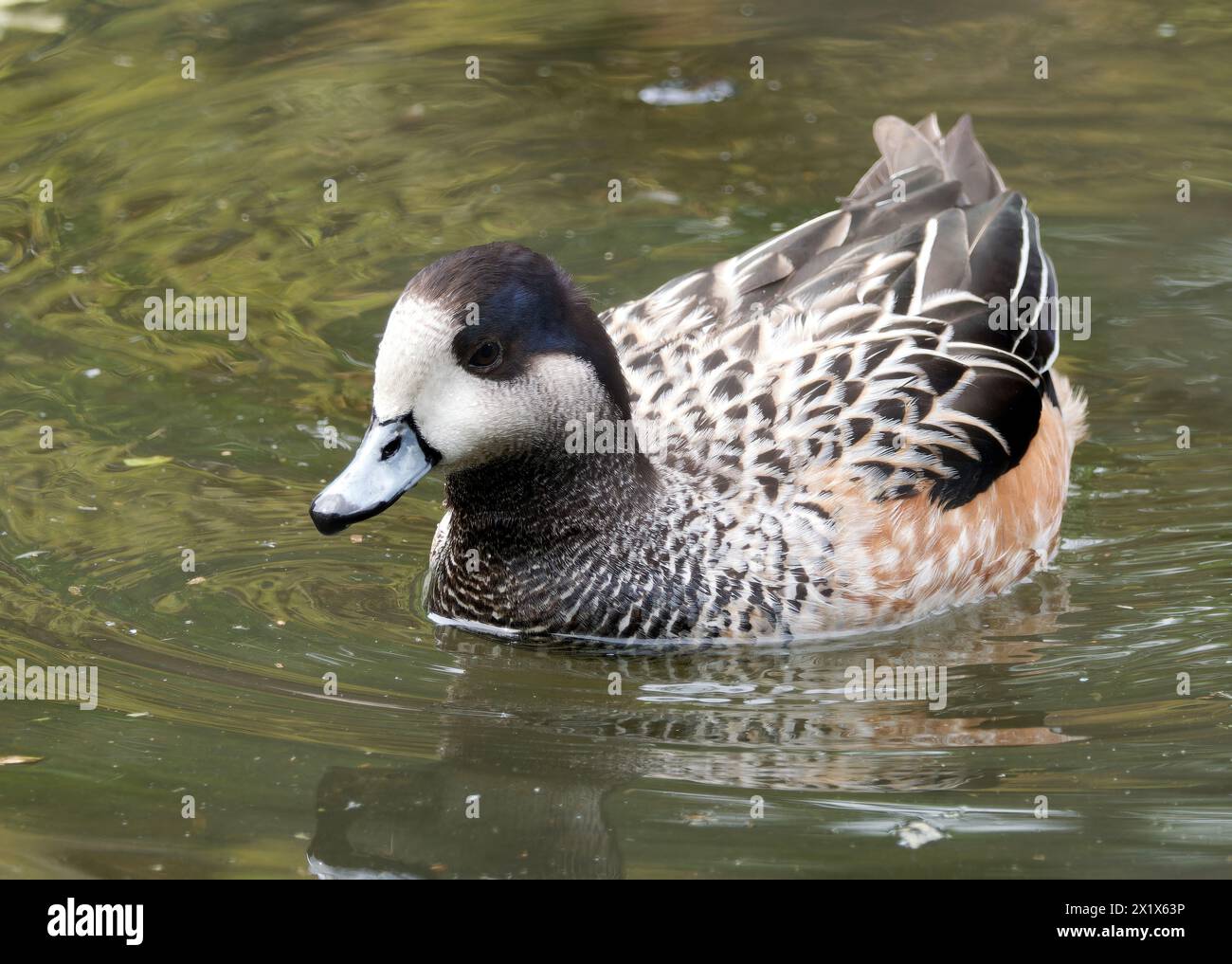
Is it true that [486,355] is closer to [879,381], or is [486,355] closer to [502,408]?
[502,408]

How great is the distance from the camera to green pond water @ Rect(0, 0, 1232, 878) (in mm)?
6438

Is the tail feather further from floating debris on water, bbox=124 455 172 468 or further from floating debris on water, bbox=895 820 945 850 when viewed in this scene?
floating debris on water, bbox=895 820 945 850

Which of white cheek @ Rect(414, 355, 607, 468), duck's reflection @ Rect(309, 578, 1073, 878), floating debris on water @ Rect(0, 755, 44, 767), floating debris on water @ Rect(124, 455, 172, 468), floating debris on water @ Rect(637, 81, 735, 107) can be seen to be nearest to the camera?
duck's reflection @ Rect(309, 578, 1073, 878)

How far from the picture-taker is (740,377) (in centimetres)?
811

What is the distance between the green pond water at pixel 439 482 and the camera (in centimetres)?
644

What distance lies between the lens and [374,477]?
6.93m

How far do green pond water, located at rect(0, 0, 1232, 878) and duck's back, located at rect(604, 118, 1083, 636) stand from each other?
1.39ft

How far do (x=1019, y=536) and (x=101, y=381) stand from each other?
466 cm

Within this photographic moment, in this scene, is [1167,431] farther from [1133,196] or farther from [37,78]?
[37,78]

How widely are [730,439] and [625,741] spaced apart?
1.54 m

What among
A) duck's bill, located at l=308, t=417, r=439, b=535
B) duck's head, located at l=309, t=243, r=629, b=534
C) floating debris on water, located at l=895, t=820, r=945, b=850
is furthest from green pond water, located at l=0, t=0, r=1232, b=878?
duck's head, located at l=309, t=243, r=629, b=534

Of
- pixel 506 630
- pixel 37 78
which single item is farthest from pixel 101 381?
pixel 37 78

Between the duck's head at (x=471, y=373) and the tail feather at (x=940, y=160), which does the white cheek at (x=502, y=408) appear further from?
the tail feather at (x=940, y=160)

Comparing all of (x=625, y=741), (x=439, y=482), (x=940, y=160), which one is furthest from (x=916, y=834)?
(x=940, y=160)
